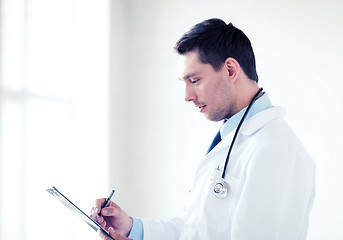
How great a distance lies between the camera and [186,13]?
2434 millimetres

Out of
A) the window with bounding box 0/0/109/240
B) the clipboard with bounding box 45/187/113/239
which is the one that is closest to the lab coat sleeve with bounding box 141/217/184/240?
the clipboard with bounding box 45/187/113/239

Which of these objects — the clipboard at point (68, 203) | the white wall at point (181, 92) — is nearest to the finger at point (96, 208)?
the clipboard at point (68, 203)

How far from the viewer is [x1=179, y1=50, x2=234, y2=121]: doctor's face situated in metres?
1.34

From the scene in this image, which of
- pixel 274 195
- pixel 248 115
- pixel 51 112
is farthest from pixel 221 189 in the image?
pixel 51 112

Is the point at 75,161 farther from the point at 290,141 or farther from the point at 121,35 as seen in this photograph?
the point at 290,141

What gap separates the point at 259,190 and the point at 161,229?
55 cm

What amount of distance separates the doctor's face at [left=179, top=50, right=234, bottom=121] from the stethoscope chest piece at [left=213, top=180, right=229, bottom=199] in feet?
0.91

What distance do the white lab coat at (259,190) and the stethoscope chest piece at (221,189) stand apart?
14 millimetres

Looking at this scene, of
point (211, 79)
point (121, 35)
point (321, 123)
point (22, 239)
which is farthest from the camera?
point (121, 35)

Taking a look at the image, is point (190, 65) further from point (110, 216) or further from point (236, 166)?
point (110, 216)

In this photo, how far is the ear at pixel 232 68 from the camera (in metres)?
1.33

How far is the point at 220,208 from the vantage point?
119 cm

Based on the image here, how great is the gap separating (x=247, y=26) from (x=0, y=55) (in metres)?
1.33

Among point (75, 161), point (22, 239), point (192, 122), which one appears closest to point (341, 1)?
point (192, 122)
